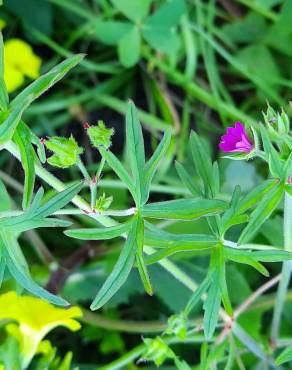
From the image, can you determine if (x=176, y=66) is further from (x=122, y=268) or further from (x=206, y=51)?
(x=122, y=268)

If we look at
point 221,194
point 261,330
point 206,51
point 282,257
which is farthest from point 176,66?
point 282,257

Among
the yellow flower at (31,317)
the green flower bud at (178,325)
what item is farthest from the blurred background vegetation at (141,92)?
the green flower bud at (178,325)

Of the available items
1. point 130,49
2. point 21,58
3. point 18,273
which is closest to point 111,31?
point 130,49

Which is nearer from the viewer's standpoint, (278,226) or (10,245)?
(10,245)

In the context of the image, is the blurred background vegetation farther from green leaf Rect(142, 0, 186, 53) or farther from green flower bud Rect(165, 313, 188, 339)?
green flower bud Rect(165, 313, 188, 339)

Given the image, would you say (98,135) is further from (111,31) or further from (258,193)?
(111,31)

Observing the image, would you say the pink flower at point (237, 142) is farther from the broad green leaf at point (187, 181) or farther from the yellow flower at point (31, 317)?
the yellow flower at point (31, 317)

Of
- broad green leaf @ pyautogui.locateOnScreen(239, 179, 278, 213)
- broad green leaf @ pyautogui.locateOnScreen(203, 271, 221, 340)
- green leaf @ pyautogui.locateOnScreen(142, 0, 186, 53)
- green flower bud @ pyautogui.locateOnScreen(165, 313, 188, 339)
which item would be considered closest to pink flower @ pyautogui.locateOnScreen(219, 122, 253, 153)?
broad green leaf @ pyautogui.locateOnScreen(239, 179, 278, 213)
